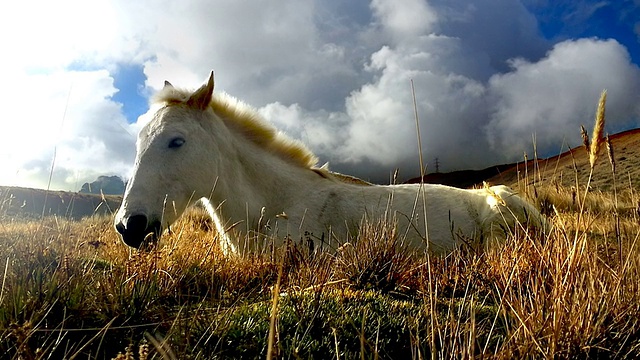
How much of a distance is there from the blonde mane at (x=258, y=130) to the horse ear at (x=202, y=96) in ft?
1.40

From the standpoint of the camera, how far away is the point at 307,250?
383 cm

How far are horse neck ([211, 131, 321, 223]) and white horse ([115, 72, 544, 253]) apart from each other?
0.5 inches

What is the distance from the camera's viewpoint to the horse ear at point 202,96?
499cm

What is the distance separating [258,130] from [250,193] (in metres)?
1.05

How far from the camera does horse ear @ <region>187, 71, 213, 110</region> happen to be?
16.4 feet

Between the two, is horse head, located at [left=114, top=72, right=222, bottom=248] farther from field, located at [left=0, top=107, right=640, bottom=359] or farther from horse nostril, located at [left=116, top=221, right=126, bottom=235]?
field, located at [left=0, top=107, right=640, bottom=359]

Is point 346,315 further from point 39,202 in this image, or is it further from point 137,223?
point 39,202

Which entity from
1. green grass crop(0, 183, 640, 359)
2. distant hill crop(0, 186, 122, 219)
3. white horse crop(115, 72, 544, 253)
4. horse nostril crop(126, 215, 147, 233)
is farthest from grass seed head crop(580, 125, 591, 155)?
distant hill crop(0, 186, 122, 219)

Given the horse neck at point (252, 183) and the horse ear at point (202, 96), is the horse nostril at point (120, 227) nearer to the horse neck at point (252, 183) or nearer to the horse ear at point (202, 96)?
the horse neck at point (252, 183)

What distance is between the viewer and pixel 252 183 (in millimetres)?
5211

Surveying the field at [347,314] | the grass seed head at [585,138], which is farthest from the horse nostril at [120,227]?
the grass seed head at [585,138]

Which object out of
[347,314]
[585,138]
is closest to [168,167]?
[347,314]

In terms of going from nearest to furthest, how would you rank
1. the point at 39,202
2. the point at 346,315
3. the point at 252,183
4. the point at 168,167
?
the point at 346,315, the point at 168,167, the point at 252,183, the point at 39,202

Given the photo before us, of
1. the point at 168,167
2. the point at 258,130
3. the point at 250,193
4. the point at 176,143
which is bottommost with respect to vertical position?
the point at 250,193
